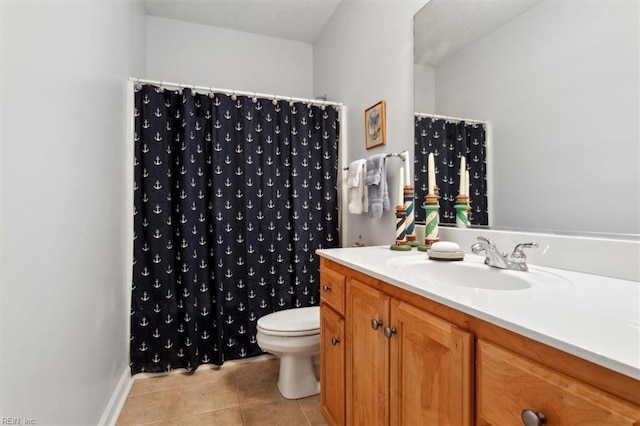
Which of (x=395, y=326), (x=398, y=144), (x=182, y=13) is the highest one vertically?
(x=182, y=13)

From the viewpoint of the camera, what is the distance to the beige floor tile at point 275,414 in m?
1.48

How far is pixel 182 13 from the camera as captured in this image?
2430 millimetres

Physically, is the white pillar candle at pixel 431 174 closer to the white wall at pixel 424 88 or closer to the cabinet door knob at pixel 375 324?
the white wall at pixel 424 88

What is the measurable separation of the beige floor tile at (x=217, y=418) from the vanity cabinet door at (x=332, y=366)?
46 centimetres

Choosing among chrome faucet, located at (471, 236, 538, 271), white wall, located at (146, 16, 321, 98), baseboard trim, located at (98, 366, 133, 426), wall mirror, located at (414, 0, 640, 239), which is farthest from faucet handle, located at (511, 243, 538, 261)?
white wall, located at (146, 16, 321, 98)

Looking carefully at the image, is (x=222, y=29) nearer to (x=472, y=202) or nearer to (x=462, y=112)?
(x=462, y=112)

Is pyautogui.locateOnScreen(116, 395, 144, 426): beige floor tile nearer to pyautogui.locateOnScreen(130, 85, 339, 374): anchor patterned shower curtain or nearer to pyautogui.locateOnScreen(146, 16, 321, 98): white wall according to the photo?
pyautogui.locateOnScreen(130, 85, 339, 374): anchor patterned shower curtain

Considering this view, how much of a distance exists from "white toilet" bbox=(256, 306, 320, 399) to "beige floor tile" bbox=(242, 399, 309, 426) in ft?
0.23

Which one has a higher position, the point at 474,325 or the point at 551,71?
the point at 551,71

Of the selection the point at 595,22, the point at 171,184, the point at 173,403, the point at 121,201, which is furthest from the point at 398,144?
the point at 173,403

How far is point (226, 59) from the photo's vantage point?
2.68m

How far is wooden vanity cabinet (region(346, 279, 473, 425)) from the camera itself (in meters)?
0.65

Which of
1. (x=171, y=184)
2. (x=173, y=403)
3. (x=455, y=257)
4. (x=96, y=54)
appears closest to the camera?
(x=455, y=257)

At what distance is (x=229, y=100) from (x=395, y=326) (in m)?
1.78
